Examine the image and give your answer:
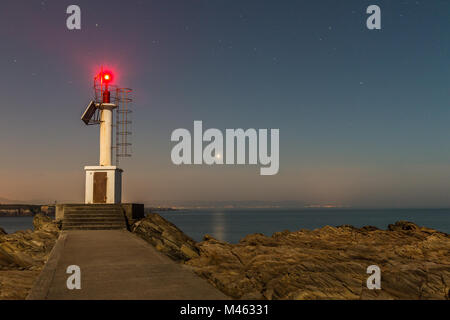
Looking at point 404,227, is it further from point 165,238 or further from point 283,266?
point 283,266

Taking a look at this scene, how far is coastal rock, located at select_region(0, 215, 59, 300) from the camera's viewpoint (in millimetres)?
7598

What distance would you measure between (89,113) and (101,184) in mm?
4831

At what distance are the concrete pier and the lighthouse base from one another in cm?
1082

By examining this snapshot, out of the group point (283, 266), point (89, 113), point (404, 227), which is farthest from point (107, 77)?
point (404, 227)

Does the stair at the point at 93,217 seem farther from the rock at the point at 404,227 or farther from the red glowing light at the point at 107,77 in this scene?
the rock at the point at 404,227

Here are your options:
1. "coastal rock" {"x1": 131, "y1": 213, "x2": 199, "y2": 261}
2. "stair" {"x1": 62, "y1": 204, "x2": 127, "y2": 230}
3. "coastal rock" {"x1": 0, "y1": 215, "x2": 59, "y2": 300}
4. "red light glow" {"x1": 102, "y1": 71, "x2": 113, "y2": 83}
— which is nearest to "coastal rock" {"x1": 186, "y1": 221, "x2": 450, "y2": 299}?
"coastal rock" {"x1": 131, "y1": 213, "x2": 199, "y2": 261}

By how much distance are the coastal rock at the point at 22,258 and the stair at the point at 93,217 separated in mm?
830

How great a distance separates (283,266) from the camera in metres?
10.6

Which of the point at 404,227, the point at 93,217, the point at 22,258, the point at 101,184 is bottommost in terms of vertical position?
the point at 404,227

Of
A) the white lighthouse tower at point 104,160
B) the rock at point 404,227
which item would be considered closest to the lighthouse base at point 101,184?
the white lighthouse tower at point 104,160

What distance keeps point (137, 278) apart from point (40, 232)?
12.0m
